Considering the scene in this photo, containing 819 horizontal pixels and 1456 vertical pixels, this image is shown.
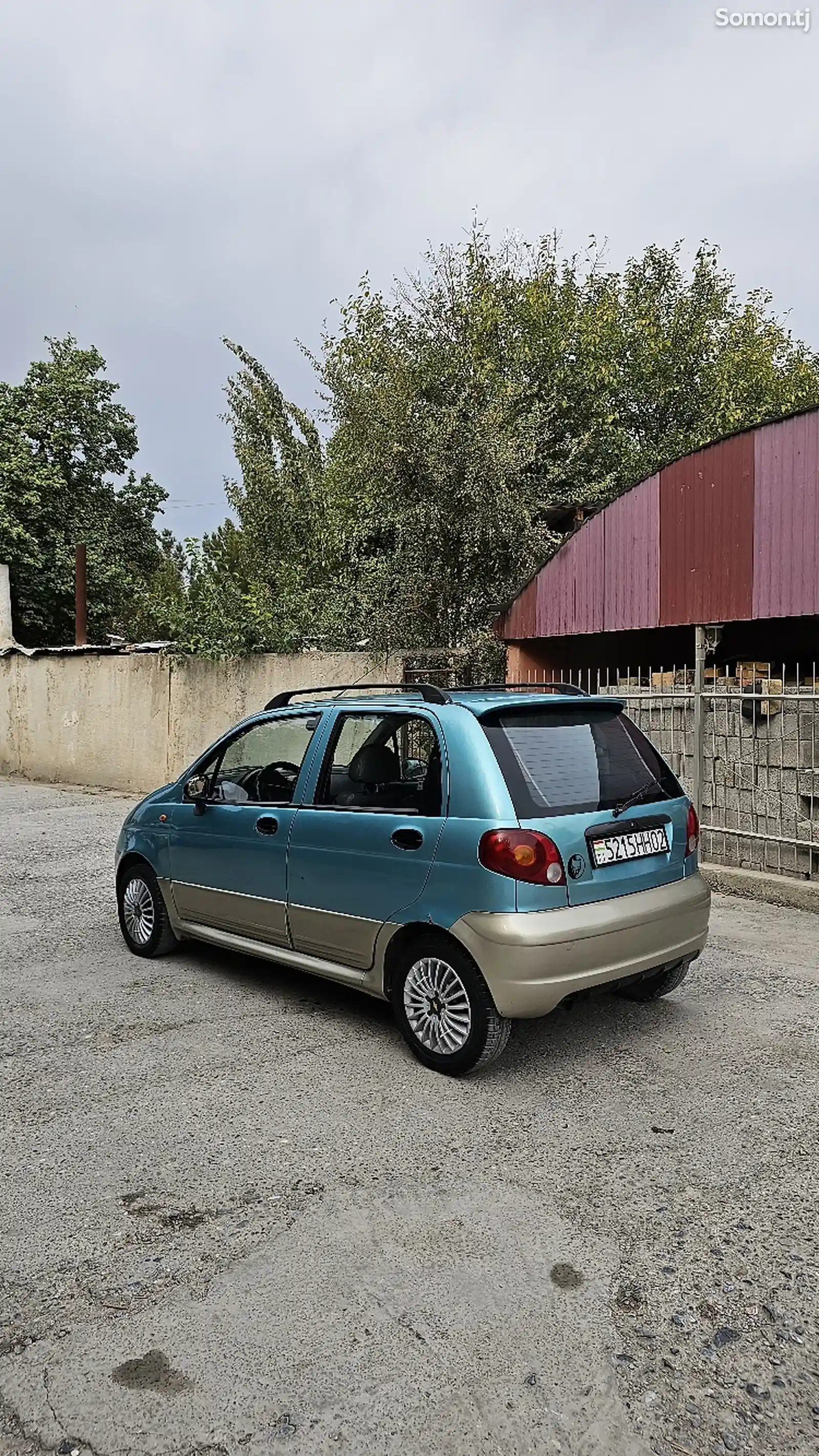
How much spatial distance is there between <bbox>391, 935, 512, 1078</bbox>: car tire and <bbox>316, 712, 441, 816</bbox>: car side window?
0.65 meters

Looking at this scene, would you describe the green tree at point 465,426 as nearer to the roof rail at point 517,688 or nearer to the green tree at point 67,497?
the green tree at point 67,497

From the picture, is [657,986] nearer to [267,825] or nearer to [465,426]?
[267,825]

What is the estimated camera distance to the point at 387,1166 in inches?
124

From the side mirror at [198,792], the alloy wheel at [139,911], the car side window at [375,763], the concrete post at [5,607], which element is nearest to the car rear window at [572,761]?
the car side window at [375,763]

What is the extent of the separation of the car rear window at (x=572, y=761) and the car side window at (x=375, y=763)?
0.41m

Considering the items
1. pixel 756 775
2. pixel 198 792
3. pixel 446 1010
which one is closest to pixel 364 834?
pixel 446 1010

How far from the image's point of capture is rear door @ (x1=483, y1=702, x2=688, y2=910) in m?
3.80

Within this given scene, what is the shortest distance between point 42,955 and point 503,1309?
416 centimetres

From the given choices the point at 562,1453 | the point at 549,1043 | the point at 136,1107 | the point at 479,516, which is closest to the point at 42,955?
the point at 136,1107

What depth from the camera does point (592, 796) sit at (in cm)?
401

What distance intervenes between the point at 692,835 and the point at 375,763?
1513 mm

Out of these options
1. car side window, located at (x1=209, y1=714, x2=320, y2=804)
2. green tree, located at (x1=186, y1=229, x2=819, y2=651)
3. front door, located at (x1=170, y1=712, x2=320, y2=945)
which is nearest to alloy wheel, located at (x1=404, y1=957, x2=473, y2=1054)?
front door, located at (x1=170, y1=712, x2=320, y2=945)

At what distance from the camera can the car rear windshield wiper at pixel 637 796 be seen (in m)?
4.03

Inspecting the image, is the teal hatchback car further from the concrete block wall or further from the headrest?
the concrete block wall
